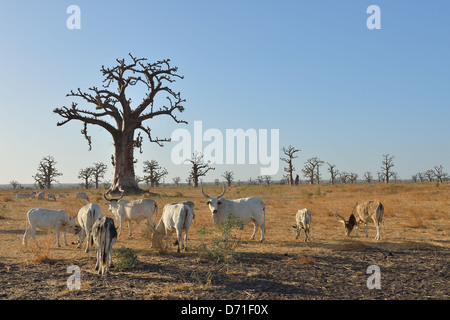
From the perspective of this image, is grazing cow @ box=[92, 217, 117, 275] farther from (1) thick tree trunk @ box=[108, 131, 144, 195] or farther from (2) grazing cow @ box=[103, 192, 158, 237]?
(1) thick tree trunk @ box=[108, 131, 144, 195]

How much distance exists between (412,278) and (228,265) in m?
3.77

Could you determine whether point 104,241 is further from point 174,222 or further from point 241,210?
point 241,210

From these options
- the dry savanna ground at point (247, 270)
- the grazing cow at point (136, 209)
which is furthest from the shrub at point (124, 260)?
the grazing cow at point (136, 209)

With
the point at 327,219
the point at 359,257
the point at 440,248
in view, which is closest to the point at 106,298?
the point at 359,257

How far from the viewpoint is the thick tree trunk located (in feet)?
100

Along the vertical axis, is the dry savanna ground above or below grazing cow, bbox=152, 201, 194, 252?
below

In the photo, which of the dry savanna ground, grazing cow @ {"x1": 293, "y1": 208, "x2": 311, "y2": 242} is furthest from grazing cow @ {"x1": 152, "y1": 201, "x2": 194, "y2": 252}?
grazing cow @ {"x1": 293, "y1": 208, "x2": 311, "y2": 242}

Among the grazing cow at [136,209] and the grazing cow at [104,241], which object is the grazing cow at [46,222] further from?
the grazing cow at [104,241]

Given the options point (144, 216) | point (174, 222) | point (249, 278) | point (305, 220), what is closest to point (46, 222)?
point (144, 216)

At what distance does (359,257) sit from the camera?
9.09 meters

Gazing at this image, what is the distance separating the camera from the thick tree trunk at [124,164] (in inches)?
1201

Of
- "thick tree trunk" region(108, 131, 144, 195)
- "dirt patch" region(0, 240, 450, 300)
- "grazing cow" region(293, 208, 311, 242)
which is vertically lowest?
"dirt patch" region(0, 240, 450, 300)

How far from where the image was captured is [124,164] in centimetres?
3086
